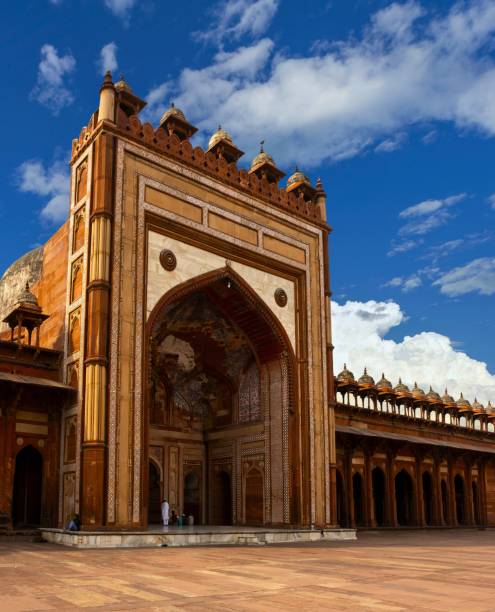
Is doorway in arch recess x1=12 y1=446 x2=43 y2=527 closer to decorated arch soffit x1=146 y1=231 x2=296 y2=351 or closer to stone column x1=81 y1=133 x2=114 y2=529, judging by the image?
stone column x1=81 y1=133 x2=114 y2=529

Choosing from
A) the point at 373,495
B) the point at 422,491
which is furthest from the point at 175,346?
the point at 422,491

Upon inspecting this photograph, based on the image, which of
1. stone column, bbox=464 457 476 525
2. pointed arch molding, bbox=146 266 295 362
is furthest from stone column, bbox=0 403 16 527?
stone column, bbox=464 457 476 525

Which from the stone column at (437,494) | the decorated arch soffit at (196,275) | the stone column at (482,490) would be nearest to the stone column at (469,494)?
the stone column at (482,490)

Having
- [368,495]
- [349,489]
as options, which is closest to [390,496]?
[368,495]

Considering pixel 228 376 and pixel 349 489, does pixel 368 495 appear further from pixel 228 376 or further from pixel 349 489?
pixel 228 376

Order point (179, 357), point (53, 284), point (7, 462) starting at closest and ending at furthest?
point (7, 462) < point (53, 284) < point (179, 357)

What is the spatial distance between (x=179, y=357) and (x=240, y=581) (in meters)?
15.3

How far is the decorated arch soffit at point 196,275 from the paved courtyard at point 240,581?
7.57 m

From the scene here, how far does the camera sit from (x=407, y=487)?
30.3 m

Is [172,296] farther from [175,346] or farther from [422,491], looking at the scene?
[422,491]

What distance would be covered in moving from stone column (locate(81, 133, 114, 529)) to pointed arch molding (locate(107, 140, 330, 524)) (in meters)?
0.21

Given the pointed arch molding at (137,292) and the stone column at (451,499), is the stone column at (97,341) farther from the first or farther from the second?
the stone column at (451,499)

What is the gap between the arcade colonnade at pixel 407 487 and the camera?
87.3 ft

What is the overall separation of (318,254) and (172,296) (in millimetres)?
7262
